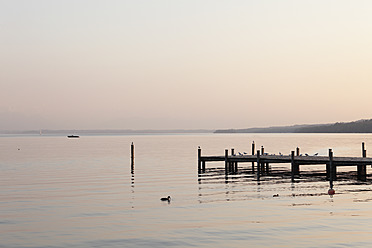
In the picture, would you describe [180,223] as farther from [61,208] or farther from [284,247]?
[61,208]

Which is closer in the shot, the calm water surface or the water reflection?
the calm water surface

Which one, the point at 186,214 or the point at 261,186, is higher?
the point at 261,186

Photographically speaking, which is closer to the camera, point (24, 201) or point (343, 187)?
point (24, 201)

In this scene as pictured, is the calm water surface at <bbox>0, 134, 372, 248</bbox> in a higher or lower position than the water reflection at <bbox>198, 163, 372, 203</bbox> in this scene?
lower

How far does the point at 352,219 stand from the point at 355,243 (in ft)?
19.2

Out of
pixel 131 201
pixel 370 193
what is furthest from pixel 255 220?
pixel 370 193

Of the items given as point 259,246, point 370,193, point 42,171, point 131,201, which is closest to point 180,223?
point 259,246

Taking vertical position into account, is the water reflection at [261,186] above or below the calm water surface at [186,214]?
A: above

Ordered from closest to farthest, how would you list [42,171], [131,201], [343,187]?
[131,201] → [343,187] → [42,171]

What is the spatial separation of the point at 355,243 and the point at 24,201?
75.3ft

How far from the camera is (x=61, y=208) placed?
33875 mm

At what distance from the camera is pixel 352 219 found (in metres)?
29.7

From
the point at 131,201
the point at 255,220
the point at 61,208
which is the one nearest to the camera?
the point at 255,220

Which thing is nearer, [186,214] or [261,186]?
[186,214]
